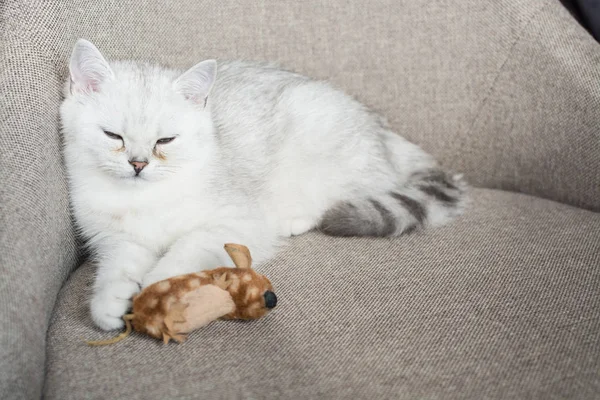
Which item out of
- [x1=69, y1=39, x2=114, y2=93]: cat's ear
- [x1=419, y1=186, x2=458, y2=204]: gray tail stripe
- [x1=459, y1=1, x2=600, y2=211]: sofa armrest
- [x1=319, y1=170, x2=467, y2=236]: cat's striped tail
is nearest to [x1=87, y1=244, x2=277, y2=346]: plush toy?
[x1=319, y1=170, x2=467, y2=236]: cat's striped tail

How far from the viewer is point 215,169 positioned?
5.57 ft

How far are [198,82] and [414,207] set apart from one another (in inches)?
29.8

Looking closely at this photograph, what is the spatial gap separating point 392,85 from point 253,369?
1.27 m

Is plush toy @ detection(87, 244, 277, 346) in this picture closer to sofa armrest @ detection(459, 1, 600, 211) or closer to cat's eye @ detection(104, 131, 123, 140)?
cat's eye @ detection(104, 131, 123, 140)

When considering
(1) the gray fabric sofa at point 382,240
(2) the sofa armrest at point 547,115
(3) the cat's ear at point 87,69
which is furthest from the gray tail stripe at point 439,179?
(3) the cat's ear at point 87,69

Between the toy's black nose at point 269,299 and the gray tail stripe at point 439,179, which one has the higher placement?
the gray tail stripe at point 439,179

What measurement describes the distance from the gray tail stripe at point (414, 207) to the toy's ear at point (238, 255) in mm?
598

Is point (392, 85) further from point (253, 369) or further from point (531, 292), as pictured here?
point (253, 369)

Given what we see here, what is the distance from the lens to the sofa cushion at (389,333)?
47.8 inches

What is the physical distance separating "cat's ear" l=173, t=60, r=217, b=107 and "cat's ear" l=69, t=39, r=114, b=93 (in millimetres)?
183

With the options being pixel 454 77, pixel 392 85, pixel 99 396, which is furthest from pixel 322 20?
pixel 99 396

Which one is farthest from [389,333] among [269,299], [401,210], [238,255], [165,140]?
[165,140]

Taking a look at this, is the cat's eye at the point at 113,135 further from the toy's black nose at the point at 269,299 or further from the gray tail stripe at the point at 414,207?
the gray tail stripe at the point at 414,207

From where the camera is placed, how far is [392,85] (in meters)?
2.17
